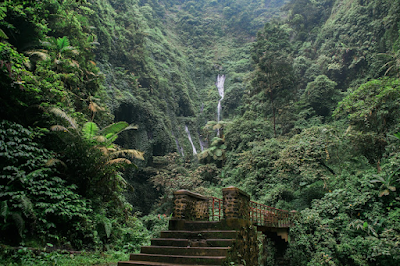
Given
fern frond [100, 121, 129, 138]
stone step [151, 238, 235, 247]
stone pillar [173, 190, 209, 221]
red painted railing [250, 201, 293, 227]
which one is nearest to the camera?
stone step [151, 238, 235, 247]

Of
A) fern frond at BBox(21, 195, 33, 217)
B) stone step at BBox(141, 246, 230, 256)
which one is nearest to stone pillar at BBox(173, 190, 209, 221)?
stone step at BBox(141, 246, 230, 256)

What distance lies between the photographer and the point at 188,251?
543 cm

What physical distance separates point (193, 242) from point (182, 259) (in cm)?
62

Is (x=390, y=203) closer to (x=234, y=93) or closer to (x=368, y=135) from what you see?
(x=368, y=135)

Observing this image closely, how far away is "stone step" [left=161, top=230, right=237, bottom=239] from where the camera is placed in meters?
5.66

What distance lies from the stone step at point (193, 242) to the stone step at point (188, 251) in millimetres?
278

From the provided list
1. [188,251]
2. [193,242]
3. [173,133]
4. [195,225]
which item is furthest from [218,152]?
[188,251]

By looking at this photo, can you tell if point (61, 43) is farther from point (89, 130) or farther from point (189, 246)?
point (189, 246)

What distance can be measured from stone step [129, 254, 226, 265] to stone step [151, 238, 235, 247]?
0.48 meters

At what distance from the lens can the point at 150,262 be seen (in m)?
5.48

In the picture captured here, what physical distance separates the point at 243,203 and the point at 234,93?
2358 cm

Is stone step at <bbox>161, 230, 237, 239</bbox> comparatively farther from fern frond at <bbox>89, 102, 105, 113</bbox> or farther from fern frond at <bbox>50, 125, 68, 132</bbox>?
fern frond at <bbox>89, 102, 105, 113</bbox>

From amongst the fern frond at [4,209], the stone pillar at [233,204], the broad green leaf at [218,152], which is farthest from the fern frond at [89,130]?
the broad green leaf at [218,152]

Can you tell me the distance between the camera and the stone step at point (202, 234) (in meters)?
5.66
